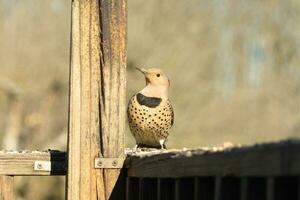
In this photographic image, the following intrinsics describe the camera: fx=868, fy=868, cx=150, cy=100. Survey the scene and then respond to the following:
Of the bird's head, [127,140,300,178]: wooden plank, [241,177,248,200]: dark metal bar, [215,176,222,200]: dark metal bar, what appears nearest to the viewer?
[127,140,300,178]: wooden plank

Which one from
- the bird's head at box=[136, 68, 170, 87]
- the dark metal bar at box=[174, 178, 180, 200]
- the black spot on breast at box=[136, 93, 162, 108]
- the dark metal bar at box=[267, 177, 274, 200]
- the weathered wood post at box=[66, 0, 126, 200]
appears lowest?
the dark metal bar at box=[267, 177, 274, 200]

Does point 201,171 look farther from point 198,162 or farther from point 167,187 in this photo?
point 167,187

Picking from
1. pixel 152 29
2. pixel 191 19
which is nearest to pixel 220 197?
pixel 152 29

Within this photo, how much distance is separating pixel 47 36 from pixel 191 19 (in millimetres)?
4307

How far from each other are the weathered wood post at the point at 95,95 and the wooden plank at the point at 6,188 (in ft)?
0.83

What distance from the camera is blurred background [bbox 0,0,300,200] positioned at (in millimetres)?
22000

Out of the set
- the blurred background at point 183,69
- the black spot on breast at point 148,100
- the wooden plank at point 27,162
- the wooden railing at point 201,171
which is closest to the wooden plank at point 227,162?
the wooden railing at point 201,171

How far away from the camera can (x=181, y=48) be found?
23.5m

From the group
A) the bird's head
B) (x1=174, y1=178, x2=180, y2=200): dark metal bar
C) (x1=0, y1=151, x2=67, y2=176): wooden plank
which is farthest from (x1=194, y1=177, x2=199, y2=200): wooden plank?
the bird's head

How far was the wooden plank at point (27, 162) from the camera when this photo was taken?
3.69m

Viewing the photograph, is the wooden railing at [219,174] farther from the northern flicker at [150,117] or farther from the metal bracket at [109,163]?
the northern flicker at [150,117]

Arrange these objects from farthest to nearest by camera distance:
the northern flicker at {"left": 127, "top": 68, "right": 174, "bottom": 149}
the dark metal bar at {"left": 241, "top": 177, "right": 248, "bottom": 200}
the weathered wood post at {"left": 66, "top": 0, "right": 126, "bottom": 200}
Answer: the northern flicker at {"left": 127, "top": 68, "right": 174, "bottom": 149}, the weathered wood post at {"left": 66, "top": 0, "right": 126, "bottom": 200}, the dark metal bar at {"left": 241, "top": 177, "right": 248, "bottom": 200}

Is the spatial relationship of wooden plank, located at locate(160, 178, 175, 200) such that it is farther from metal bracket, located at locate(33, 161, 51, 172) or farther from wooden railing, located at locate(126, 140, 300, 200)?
metal bracket, located at locate(33, 161, 51, 172)

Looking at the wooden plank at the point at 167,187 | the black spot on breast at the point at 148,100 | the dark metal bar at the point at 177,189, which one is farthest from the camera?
the black spot on breast at the point at 148,100
